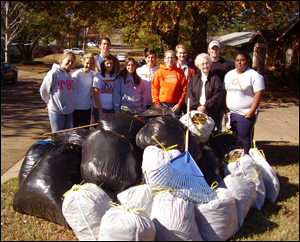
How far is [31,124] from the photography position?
7.51 metres

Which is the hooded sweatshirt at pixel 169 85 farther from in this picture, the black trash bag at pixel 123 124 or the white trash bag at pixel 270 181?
the white trash bag at pixel 270 181

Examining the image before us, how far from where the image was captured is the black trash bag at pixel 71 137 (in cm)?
349

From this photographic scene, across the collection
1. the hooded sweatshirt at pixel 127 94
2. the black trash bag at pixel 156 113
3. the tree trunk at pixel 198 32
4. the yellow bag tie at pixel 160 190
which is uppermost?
the tree trunk at pixel 198 32

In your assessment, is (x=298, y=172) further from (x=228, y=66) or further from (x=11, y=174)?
(x=11, y=174)

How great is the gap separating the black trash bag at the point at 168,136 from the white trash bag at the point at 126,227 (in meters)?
0.89

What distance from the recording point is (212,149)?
3.51 m

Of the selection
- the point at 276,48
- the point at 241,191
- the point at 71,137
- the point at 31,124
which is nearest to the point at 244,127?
the point at 241,191

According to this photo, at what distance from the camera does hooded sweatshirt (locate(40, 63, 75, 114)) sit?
3760mm

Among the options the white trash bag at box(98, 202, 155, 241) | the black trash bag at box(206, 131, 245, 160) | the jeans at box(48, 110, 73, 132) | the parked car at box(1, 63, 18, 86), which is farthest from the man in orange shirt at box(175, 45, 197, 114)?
the parked car at box(1, 63, 18, 86)

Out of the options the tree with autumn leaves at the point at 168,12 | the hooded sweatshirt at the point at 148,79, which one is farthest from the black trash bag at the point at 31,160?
the tree with autumn leaves at the point at 168,12

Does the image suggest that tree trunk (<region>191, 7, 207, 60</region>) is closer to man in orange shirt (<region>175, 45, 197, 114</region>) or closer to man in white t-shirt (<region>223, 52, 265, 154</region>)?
man in orange shirt (<region>175, 45, 197, 114</region>)

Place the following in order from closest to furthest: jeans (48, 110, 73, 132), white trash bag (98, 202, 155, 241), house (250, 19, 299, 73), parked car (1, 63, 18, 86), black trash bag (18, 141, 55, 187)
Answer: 1. white trash bag (98, 202, 155, 241)
2. black trash bag (18, 141, 55, 187)
3. jeans (48, 110, 73, 132)
4. parked car (1, 63, 18, 86)
5. house (250, 19, 299, 73)

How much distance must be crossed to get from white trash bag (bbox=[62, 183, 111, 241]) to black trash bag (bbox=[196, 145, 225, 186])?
1114mm

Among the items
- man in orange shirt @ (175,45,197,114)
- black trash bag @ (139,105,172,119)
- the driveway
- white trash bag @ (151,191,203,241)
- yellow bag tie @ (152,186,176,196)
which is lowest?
the driveway
